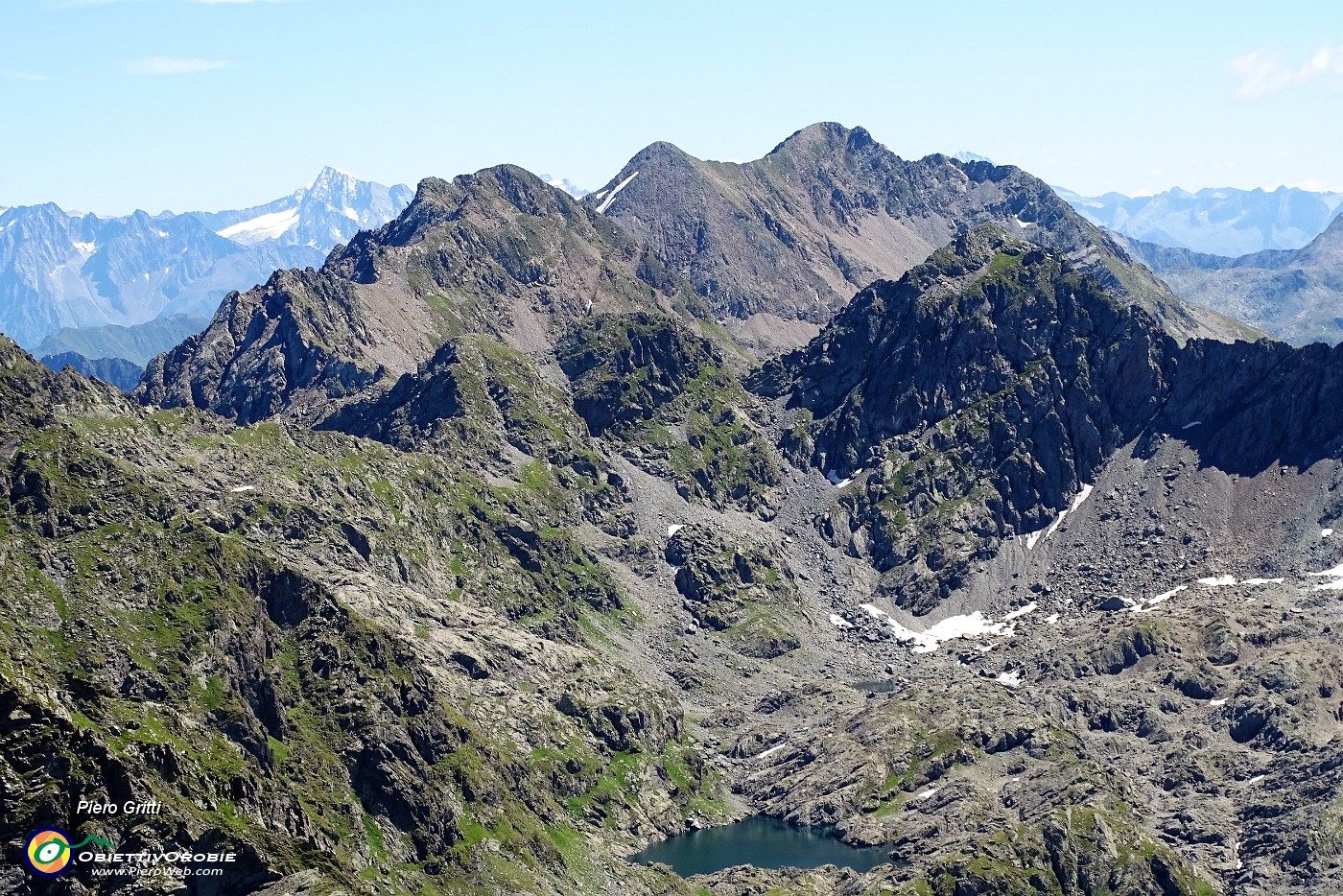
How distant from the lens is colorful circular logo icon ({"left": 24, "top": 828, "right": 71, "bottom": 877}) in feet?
451

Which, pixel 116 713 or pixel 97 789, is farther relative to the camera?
pixel 116 713

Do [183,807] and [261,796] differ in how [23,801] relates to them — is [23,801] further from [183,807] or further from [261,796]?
[261,796]

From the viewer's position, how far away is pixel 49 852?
458 feet

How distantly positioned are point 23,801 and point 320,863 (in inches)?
1375

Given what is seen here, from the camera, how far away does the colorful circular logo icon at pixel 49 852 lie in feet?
451

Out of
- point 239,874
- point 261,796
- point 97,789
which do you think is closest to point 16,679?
point 97,789

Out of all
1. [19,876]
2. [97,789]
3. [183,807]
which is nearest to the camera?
[19,876]

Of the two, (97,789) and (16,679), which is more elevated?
(16,679)

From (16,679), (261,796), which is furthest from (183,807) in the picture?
(261,796)

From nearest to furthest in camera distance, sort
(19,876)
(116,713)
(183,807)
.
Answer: (19,876)
(183,807)
(116,713)

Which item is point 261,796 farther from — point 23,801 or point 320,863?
point 23,801

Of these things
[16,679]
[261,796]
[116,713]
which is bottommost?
[261,796]

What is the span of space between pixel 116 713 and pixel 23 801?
47628mm

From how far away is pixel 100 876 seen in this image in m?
141
